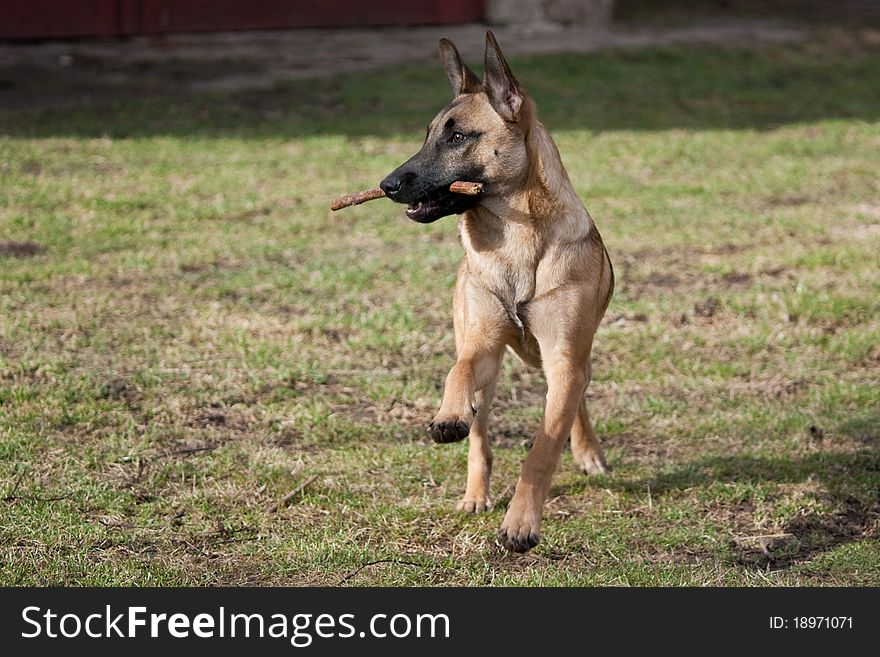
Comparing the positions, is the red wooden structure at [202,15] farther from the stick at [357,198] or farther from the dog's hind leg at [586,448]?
the dog's hind leg at [586,448]

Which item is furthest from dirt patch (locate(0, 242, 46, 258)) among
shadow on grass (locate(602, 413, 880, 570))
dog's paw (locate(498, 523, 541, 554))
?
dog's paw (locate(498, 523, 541, 554))

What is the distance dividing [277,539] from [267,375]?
172 cm

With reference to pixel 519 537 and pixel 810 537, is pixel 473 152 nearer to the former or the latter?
pixel 519 537

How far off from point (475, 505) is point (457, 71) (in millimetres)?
1748

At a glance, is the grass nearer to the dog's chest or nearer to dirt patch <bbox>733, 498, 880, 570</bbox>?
dirt patch <bbox>733, 498, 880, 570</bbox>

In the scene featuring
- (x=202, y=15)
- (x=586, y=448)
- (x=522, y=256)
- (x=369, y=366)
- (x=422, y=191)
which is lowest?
(x=369, y=366)

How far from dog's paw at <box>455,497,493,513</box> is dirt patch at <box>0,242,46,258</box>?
13.8ft

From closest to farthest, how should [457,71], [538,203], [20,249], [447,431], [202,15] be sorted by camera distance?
[447,431]
[538,203]
[457,71]
[20,249]
[202,15]

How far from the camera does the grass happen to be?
15.4 feet

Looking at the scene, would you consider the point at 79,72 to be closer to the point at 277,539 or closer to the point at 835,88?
the point at 835,88

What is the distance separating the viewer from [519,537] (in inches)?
171

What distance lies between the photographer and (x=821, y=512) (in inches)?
198

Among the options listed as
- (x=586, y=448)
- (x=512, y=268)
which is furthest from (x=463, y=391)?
(x=586, y=448)

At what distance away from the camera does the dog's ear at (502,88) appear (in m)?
4.66
